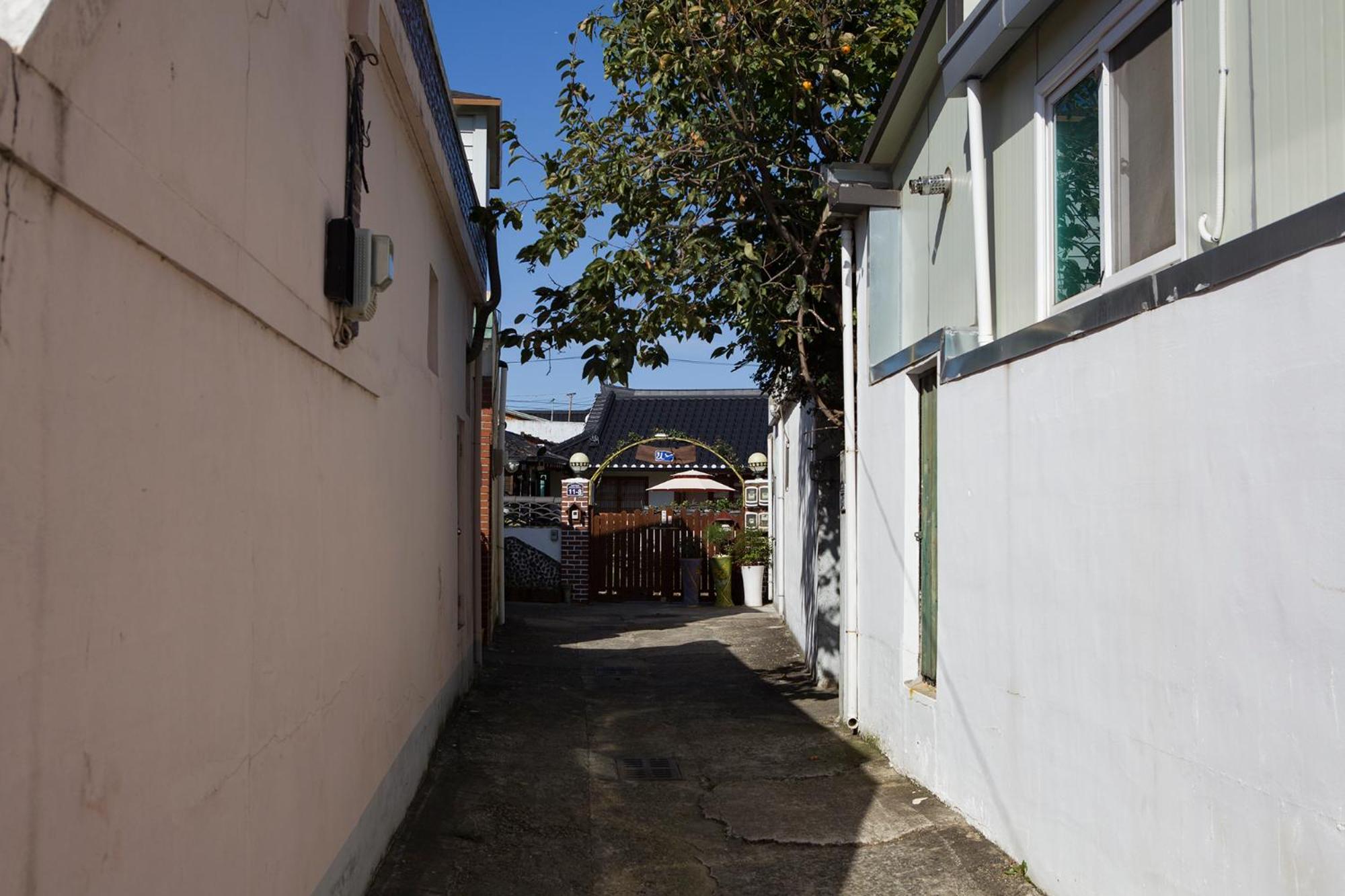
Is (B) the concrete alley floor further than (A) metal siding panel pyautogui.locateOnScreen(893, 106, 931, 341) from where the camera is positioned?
No

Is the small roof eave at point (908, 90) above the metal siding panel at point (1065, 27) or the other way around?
above

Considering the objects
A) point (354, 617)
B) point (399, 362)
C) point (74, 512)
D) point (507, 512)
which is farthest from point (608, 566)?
point (74, 512)

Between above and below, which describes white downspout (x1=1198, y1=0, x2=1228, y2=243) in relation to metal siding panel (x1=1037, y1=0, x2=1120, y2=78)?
below

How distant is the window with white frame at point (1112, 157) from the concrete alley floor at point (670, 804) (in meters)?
2.76

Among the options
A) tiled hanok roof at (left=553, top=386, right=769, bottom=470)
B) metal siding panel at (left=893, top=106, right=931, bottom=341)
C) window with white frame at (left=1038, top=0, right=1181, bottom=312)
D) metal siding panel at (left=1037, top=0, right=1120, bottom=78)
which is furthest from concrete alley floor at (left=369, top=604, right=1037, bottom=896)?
tiled hanok roof at (left=553, top=386, right=769, bottom=470)

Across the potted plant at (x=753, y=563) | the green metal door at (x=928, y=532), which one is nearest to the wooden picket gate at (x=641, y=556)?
the potted plant at (x=753, y=563)

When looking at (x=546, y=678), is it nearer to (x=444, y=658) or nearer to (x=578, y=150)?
(x=444, y=658)

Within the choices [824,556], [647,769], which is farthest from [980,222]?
[824,556]

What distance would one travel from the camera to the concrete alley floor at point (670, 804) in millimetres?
5840

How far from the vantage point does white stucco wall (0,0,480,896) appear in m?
2.06

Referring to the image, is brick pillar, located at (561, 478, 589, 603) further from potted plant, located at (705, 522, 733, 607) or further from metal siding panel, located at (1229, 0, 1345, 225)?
metal siding panel, located at (1229, 0, 1345, 225)

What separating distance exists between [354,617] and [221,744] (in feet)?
6.95

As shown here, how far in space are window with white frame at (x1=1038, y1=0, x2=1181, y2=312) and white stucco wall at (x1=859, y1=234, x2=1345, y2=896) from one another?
0.43 m

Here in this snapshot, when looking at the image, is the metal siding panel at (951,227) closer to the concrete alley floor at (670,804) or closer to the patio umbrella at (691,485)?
the concrete alley floor at (670,804)
